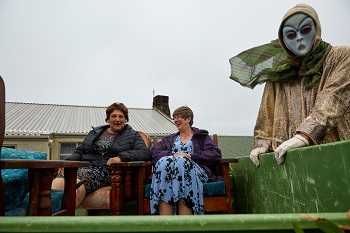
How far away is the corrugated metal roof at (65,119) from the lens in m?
10.3

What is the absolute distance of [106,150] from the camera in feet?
8.70

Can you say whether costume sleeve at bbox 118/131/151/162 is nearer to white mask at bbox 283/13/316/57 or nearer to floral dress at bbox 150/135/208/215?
floral dress at bbox 150/135/208/215

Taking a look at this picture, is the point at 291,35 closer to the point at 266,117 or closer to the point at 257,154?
the point at 266,117

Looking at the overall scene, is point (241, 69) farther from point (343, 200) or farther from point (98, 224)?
point (98, 224)

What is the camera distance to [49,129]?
10445 mm

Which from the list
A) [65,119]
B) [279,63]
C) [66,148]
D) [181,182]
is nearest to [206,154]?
[181,182]

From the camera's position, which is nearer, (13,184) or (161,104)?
(13,184)

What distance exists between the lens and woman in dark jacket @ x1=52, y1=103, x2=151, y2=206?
Result: 93.0 inches

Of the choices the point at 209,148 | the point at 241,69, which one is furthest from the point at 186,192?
the point at 241,69

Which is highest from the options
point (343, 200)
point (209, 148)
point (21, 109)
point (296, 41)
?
point (21, 109)

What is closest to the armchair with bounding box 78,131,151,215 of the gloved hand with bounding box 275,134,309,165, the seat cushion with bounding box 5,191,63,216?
the seat cushion with bounding box 5,191,63,216

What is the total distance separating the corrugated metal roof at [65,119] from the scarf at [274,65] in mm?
9179

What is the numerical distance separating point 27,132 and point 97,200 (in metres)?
9.09

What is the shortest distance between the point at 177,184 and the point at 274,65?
127 cm
